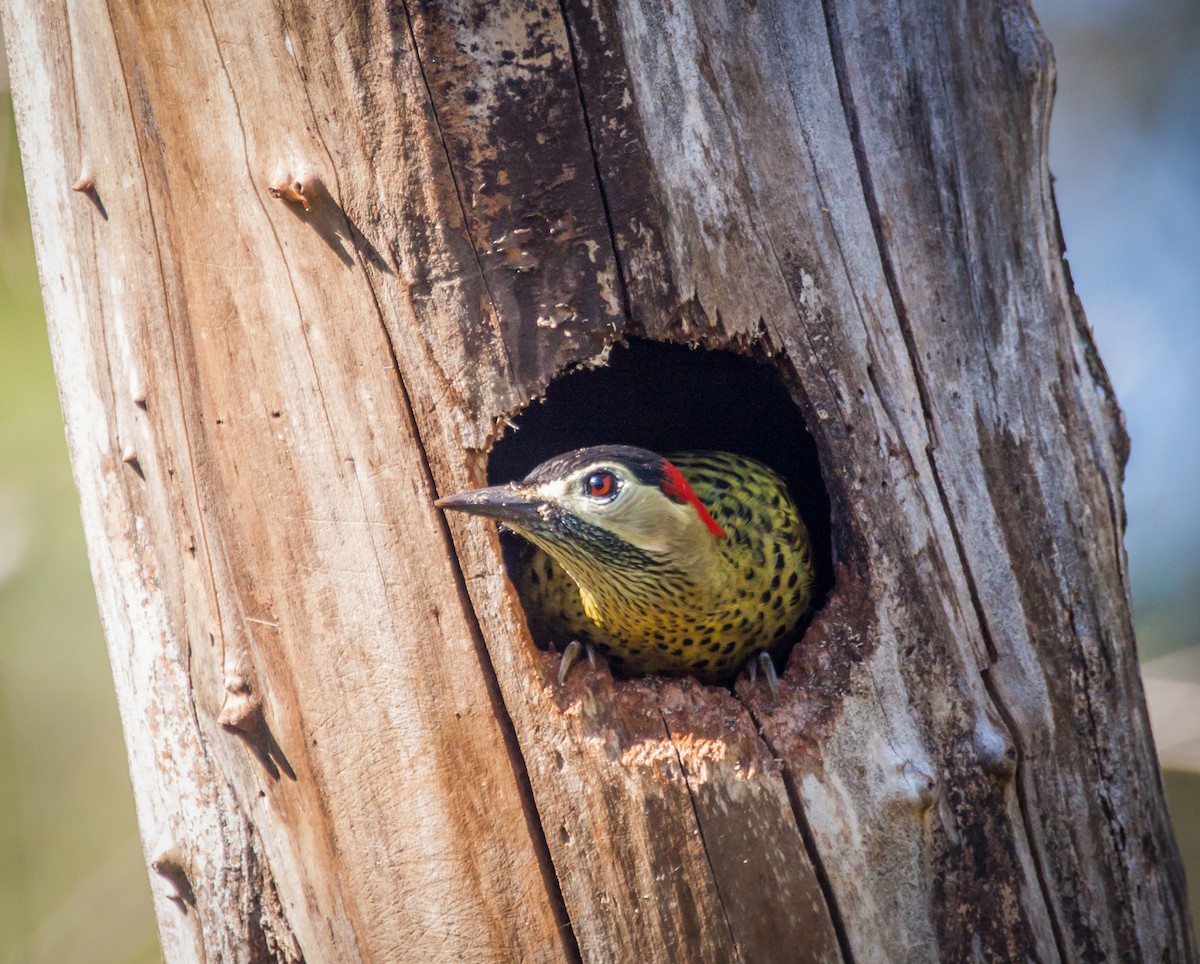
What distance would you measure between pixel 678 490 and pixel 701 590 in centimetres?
33

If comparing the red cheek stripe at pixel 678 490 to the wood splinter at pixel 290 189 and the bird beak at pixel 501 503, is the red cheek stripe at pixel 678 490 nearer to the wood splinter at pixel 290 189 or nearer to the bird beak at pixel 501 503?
the bird beak at pixel 501 503

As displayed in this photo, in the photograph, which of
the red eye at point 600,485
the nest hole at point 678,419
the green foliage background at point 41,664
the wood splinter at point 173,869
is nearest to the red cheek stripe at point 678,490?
the red eye at point 600,485

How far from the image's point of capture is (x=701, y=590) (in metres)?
2.91

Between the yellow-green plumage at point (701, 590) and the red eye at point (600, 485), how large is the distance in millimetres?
169

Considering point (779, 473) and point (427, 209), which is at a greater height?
point (427, 209)

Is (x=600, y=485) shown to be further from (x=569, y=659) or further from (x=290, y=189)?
(x=290, y=189)

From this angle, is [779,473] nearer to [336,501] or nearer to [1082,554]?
[1082,554]

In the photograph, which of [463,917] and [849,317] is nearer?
[463,917]

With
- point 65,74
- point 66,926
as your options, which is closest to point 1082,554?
point 65,74

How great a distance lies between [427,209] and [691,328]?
632 mm

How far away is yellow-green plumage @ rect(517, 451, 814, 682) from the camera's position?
287 cm

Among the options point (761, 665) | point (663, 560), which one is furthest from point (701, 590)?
point (761, 665)

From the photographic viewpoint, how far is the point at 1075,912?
92.9 inches

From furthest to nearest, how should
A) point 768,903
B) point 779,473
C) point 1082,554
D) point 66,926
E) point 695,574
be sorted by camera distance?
point 66,926 < point 779,473 < point 695,574 < point 1082,554 < point 768,903
